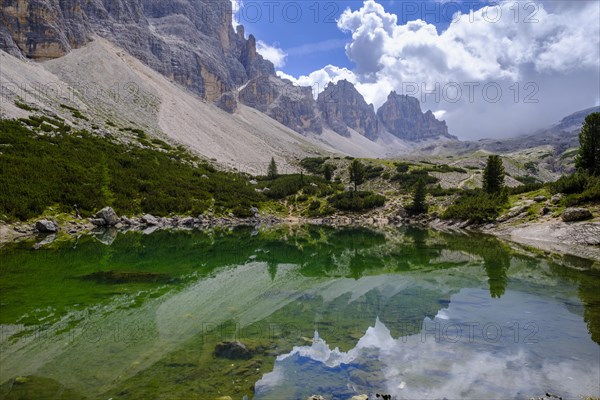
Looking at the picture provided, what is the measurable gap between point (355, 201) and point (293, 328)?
196ft

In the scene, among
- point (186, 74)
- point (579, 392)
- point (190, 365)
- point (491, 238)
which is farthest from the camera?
point (186, 74)

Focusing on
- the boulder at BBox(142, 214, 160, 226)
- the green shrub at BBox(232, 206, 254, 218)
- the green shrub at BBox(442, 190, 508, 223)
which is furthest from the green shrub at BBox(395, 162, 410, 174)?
the boulder at BBox(142, 214, 160, 226)

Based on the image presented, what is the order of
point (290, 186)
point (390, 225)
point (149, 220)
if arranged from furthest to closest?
point (290, 186) → point (390, 225) → point (149, 220)

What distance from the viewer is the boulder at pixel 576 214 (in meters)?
34.3

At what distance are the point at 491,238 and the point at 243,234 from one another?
2995cm

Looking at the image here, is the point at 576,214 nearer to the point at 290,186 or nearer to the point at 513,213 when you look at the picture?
the point at 513,213

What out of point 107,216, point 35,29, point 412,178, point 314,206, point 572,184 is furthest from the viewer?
point 35,29

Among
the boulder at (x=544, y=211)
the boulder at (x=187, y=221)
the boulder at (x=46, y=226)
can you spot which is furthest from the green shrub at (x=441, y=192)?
the boulder at (x=46, y=226)

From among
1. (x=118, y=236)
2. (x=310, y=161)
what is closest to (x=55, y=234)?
(x=118, y=236)

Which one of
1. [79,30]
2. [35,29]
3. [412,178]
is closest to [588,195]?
[412,178]

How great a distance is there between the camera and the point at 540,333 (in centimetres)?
1275

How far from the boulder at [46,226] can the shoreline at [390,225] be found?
0.34 meters

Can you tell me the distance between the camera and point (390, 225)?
62.4 m

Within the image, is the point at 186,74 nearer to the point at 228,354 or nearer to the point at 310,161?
the point at 310,161
